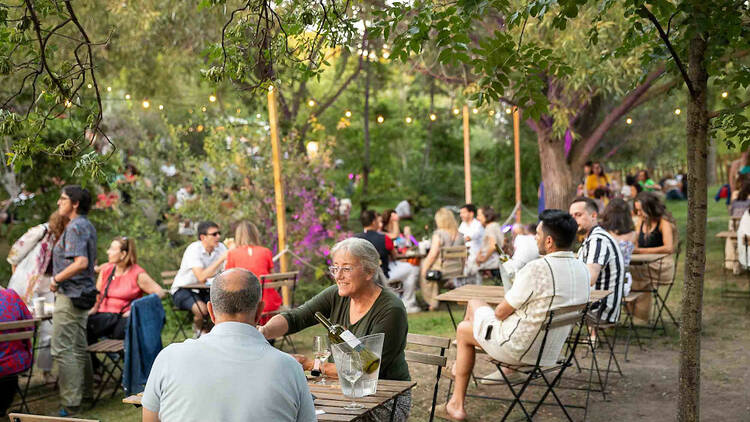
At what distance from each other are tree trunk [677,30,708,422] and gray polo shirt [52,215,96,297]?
440 centimetres

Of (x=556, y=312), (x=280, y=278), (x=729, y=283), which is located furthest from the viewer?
(x=729, y=283)

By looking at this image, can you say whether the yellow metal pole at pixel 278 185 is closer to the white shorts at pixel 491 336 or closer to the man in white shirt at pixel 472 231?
the man in white shirt at pixel 472 231

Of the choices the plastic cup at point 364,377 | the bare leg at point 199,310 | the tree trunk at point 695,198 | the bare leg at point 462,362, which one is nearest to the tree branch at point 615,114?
the bare leg at point 199,310

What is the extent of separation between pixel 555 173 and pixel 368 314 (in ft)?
38.2

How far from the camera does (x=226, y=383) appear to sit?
2.62 metres

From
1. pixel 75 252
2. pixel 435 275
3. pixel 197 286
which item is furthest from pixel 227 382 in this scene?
pixel 435 275

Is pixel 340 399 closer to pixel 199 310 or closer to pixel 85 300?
pixel 85 300

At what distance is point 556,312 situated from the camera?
198 inches

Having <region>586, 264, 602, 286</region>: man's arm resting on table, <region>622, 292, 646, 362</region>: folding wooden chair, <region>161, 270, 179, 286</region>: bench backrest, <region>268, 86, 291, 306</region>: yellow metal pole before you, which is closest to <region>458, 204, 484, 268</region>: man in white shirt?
<region>622, 292, 646, 362</region>: folding wooden chair

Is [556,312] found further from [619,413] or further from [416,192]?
[416,192]

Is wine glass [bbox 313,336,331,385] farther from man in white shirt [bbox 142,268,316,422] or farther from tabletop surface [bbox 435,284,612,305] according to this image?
tabletop surface [bbox 435,284,612,305]

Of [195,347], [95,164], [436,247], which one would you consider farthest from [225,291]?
Answer: [436,247]

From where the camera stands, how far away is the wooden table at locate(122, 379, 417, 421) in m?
3.26

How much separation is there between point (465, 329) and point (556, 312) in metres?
0.80
